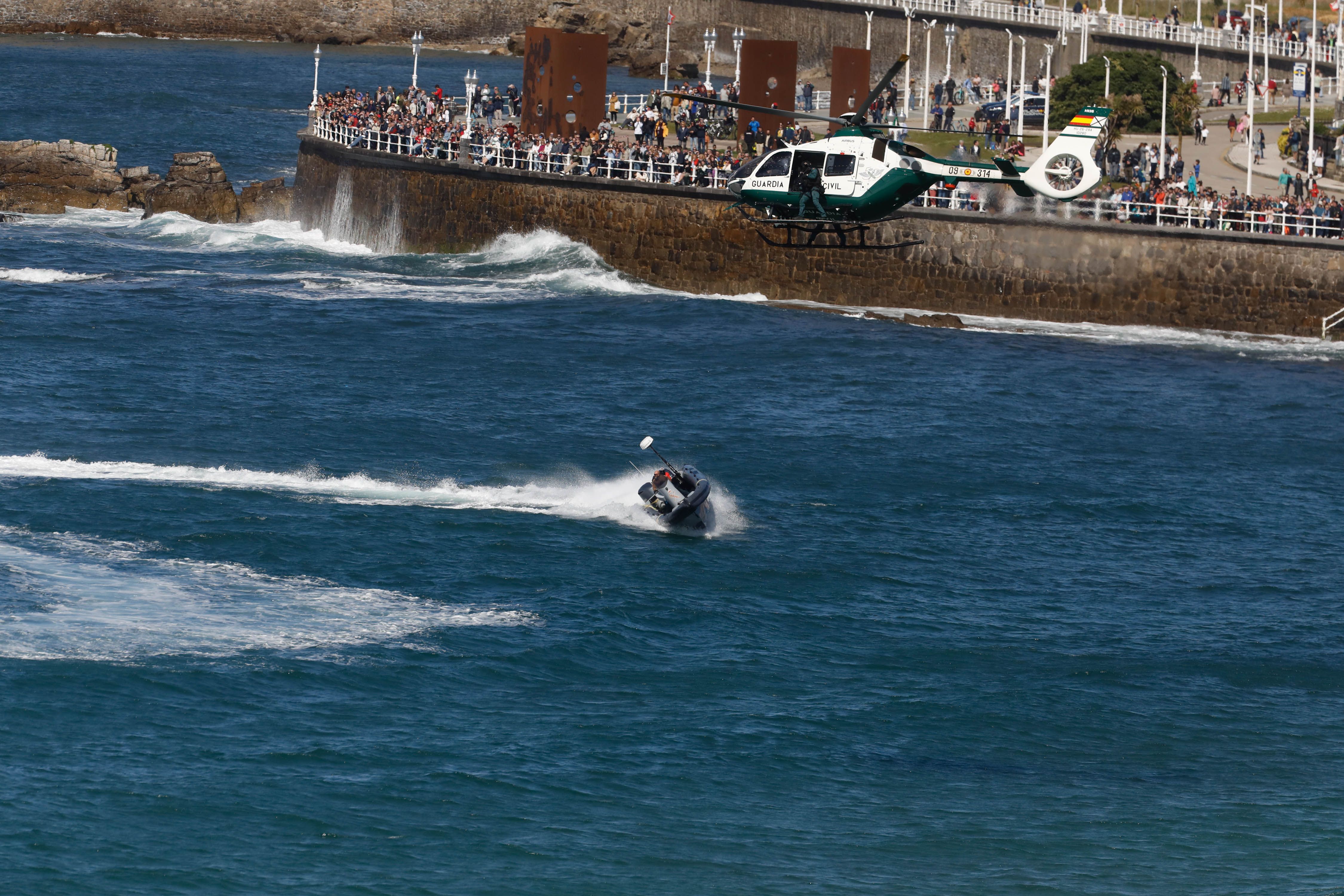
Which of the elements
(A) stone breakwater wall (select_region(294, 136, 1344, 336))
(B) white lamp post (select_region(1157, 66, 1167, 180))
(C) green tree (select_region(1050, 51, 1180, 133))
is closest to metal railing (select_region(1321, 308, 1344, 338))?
(A) stone breakwater wall (select_region(294, 136, 1344, 336))

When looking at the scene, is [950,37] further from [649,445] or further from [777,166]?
[649,445]

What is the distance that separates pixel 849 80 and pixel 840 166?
46.7m

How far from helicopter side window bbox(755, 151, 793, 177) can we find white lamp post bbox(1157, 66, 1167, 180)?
27.4m

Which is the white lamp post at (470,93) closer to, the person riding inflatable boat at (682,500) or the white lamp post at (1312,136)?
the white lamp post at (1312,136)

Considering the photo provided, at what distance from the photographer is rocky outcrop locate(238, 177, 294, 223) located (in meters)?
94.5

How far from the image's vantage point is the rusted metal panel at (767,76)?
84.4m

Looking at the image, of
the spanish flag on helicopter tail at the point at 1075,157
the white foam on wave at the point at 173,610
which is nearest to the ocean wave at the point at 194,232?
the white foam on wave at the point at 173,610

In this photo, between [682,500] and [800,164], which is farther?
[800,164]

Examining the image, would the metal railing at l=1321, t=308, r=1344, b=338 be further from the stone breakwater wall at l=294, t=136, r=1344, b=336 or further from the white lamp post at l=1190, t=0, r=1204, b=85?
the white lamp post at l=1190, t=0, r=1204, b=85

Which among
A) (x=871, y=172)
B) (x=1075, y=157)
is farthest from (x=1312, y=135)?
(x=871, y=172)

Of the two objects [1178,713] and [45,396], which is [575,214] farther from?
[1178,713]

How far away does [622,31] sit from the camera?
175m

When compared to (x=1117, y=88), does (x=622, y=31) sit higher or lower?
higher

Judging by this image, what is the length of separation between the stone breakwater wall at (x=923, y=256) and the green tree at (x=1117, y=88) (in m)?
20.3
